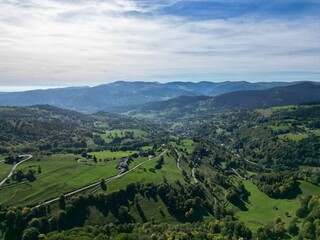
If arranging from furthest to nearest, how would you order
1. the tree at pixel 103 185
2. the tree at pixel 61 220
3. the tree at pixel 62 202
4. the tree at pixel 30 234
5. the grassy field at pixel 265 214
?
1. the tree at pixel 103 185
2. the grassy field at pixel 265 214
3. the tree at pixel 62 202
4. the tree at pixel 61 220
5. the tree at pixel 30 234

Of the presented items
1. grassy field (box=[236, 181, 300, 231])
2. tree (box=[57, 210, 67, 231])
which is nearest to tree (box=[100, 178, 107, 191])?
tree (box=[57, 210, 67, 231])

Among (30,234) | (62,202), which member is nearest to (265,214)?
(62,202)

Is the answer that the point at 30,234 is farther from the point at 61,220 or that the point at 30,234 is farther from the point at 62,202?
the point at 62,202

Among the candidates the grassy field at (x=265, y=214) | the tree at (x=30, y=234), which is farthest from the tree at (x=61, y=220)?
the grassy field at (x=265, y=214)

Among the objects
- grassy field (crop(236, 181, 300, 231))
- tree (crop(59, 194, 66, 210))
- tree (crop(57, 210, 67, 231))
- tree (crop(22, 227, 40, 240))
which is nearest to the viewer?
tree (crop(22, 227, 40, 240))

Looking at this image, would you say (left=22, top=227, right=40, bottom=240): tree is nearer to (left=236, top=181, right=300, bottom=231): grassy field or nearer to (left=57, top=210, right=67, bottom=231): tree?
(left=57, top=210, right=67, bottom=231): tree

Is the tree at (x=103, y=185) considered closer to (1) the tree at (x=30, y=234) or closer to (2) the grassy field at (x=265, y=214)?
(1) the tree at (x=30, y=234)

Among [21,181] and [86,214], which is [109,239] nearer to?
[86,214]

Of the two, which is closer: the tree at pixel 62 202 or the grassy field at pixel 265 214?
the tree at pixel 62 202

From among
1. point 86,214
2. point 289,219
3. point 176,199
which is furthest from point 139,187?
point 289,219
